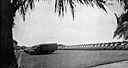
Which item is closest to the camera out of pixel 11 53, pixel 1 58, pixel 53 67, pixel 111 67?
pixel 1 58

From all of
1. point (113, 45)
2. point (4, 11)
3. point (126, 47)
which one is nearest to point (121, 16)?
point (126, 47)

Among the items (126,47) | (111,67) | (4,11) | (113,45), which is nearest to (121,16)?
(126,47)

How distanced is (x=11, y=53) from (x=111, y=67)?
5.58m

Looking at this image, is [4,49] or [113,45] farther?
[113,45]

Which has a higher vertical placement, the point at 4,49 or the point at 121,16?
the point at 121,16

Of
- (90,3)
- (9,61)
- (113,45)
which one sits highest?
(90,3)

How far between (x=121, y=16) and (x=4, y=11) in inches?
847

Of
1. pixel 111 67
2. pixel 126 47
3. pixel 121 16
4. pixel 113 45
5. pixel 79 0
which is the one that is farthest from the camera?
pixel 113 45

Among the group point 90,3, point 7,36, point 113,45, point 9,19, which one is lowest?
point 113,45

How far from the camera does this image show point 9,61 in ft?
15.1

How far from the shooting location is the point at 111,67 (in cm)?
885

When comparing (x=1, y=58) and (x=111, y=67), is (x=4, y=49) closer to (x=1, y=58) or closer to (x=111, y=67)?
(x=1, y=58)

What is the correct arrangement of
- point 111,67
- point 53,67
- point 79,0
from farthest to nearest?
1. point 53,67
2. point 111,67
3. point 79,0

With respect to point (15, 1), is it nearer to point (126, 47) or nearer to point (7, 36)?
point (7, 36)
